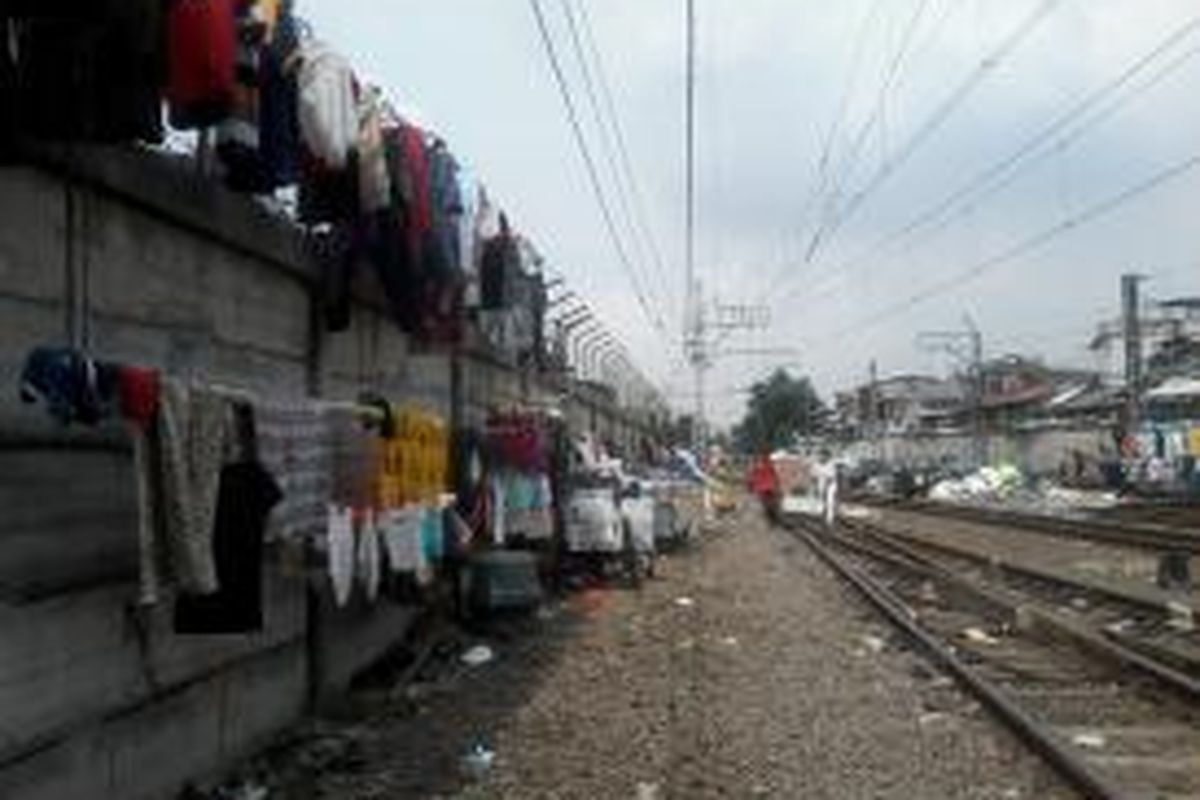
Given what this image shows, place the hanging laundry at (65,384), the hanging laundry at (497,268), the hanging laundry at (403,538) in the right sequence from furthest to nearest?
the hanging laundry at (497,268) < the hanging laundry at (403,538) < the hanging laundry at (65,384)

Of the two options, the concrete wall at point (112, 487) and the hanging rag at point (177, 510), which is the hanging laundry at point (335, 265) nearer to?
the concrete wall at point (112, 487)

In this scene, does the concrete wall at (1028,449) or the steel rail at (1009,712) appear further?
the concrete wall at (1028,449)

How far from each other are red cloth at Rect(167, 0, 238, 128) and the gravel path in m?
3.97

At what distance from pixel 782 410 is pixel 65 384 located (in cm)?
15204

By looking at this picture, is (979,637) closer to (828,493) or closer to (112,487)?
(112,487)

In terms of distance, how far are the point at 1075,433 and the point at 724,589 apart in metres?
62.3

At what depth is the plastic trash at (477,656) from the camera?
17781 millimetres

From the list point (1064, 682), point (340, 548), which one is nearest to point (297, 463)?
point (340, 548)

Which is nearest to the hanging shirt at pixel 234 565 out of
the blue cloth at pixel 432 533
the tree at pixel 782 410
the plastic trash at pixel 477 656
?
the blue cloth at pixel 432 533

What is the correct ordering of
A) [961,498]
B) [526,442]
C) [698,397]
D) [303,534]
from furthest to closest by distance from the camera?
[698,397] < [961,498] < [526,442] < [303,534]

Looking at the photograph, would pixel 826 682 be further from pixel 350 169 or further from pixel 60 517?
pixel 60 517

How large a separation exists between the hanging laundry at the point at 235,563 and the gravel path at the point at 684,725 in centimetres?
198

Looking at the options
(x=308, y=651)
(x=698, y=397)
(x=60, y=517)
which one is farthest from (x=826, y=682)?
(x=698, y=397)

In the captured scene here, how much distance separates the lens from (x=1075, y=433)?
88.4 m
